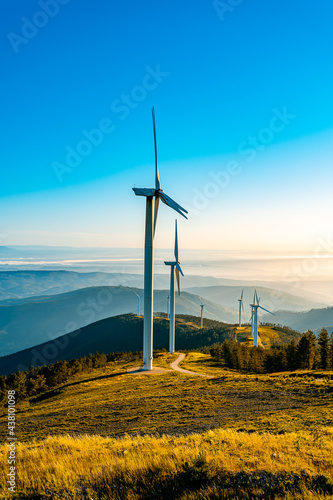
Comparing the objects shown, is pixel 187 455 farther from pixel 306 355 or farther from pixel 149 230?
pixel 306 355

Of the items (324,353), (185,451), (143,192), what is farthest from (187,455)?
(324,353)

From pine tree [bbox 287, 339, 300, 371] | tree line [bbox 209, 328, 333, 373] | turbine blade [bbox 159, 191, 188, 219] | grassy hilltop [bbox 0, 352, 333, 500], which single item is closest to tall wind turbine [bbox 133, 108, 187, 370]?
turbine blade [bbox 159, 191, 188, 219]

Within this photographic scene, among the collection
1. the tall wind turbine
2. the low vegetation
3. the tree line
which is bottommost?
the tree line

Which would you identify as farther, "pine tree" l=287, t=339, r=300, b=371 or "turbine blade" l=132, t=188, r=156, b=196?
"pine tree" l=287, t=339, r=300, b=371

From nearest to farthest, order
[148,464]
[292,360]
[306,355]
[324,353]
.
A: [148,464]
[306,355]
[292,360]
[324,353]

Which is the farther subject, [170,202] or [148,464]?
[170,202]

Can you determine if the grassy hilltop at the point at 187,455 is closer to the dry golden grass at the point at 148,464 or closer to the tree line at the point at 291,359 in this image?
the dry golden grass at the point at 148,464

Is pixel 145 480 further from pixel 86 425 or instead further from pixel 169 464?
pixel 86 425

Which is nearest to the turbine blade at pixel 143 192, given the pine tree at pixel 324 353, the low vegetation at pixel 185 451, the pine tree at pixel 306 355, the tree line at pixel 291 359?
the low vegetation at pixel 185 451

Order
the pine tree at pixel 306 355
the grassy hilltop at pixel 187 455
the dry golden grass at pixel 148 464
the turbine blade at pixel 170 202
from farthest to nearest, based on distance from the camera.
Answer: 1. the pine tree at pixel 306 355
2. the turbine blade at pixel 170 202
3. the dry golden grass at pixel 148 464
4. the grassy hilltop at pixel 187 455

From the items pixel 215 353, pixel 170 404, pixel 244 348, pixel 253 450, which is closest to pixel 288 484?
pixel 253 450

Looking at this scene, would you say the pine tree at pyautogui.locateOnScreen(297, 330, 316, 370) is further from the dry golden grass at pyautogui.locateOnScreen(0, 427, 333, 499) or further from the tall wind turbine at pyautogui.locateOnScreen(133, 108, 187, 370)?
the dry golden grass at pyautogui.locateOnScreen(0, 427, 333, 499)

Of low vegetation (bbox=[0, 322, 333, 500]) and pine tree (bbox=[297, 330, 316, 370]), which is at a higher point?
low vegetation (bbox=[0, 322, 333, 500])
